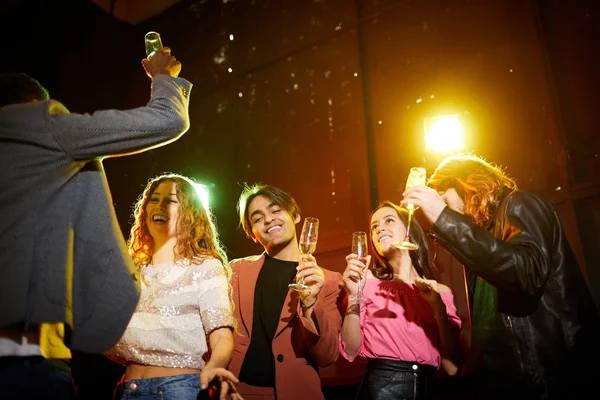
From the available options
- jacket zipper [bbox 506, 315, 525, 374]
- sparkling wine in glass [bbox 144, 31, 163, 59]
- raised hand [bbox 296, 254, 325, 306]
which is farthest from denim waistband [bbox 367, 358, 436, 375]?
sparkling wine in glass [bbox 144, 31, 163, 59]

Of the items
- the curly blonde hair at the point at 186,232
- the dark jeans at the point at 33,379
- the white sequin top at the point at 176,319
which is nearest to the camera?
the dark jeans at the point at 33,379

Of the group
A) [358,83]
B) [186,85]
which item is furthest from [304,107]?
[186,85]

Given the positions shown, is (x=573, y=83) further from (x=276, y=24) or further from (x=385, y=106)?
(x=276, y=24)

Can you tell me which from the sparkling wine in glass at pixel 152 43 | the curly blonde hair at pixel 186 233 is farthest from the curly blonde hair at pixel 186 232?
the sparkling wine in glass at pixel 152 43

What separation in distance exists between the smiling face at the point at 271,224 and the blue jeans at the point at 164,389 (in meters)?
1.44

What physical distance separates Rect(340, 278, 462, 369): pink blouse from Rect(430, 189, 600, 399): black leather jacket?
778mm

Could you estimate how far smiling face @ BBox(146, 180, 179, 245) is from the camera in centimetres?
294

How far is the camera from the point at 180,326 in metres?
2.43

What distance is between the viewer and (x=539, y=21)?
15.2 feet

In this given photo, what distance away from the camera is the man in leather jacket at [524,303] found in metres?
2.16

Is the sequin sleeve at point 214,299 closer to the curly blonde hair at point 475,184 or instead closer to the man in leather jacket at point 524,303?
the man in leather jacket at point 524,303

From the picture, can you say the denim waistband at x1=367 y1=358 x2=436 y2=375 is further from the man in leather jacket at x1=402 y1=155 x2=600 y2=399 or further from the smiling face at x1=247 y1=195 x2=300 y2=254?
the smiling face at x1=247 y1=195 x2=300 y2=254

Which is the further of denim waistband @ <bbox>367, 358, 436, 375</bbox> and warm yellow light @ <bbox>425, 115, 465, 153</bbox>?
warm yellow light @ <bbox>425, 115, 465, 153</bbox>

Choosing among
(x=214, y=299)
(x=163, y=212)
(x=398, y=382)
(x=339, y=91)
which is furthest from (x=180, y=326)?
(x=339, y=91)
